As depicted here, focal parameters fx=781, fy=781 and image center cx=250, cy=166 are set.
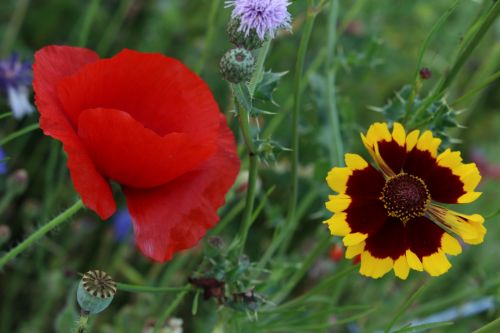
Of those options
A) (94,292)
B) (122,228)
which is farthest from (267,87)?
(122,228)

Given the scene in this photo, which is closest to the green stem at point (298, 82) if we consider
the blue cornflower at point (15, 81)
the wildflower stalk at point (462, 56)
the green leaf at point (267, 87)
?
the green leaf at point (267, 87)

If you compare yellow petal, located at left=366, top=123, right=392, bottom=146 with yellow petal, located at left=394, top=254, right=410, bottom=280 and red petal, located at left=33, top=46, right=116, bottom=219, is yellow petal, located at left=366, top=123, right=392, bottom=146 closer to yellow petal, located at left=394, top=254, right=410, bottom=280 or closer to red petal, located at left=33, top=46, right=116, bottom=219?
yellow petal, located at left=394, top=254, right=410, bottom=280

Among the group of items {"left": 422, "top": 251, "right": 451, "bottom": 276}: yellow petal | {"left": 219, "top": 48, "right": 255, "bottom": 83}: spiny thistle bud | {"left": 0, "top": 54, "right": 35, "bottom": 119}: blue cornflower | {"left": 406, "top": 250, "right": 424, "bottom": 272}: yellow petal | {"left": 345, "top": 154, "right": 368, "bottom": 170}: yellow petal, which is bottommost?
{"left": 0, "top": 54, "right": 35, "bottom": 119}: blue cornflower

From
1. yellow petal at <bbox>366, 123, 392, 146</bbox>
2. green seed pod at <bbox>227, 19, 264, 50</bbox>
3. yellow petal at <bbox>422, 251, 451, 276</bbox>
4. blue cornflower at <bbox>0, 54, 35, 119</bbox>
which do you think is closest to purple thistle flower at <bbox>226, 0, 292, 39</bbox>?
green seed pod at <bbox>227, 19, 264, 50</bbox>

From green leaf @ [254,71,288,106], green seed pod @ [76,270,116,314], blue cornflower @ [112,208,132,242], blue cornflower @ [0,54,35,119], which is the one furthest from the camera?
blue cornflower @ [112,208,132,242]

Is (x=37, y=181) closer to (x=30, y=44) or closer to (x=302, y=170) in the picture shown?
(x=30, y=44)

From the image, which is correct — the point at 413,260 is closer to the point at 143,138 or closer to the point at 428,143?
the point at 428,143
